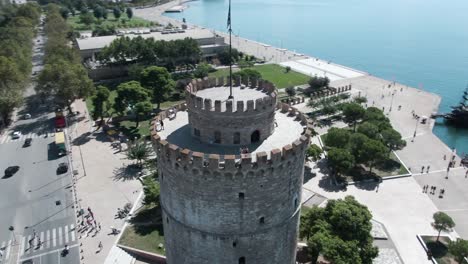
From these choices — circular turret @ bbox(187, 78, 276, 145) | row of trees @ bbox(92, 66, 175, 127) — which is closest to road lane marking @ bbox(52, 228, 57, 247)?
circular turret @ bbox(187, 78, 276, 145)

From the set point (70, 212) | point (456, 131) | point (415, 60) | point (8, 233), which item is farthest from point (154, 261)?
point (415, 60)

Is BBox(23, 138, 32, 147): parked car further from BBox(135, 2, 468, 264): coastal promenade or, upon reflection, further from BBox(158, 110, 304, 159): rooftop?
BBox(158, 110, 304, 159): rooftop

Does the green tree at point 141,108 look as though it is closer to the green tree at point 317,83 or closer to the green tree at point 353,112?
the green tree at point 353,112

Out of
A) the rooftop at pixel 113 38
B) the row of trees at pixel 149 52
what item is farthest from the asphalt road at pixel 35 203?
the rooftop at pixel 113 38

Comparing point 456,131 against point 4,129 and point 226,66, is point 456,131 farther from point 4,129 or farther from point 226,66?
point 4,129

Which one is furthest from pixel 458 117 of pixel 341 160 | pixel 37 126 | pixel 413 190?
pixel 37 126

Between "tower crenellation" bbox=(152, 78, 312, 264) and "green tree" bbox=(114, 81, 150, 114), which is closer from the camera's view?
"tower crenellation" bbox=(152, 78, 312, 264)
